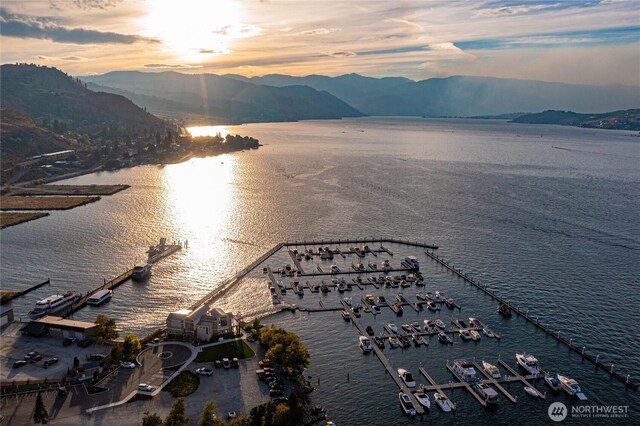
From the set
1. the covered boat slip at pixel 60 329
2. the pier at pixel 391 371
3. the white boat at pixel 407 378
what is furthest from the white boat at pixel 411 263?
the covered boat slip at pixel 60 329

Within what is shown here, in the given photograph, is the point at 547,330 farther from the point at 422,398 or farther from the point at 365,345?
the point at 365,345

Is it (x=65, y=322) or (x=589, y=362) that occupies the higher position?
(x=65, y=322)

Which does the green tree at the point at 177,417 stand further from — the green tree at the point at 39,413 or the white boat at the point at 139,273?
the white boat at the point at 139,273

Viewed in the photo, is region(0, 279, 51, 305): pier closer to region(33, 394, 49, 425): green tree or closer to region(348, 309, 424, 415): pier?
region(33, 394, 49, 425): green tree

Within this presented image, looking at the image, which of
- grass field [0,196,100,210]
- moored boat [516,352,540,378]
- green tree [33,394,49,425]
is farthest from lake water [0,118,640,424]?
green tree [33,394,49,425]

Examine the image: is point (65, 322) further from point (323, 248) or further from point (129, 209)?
point (129, 209)

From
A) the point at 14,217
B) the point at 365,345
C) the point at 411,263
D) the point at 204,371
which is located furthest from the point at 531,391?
the point at 14,217

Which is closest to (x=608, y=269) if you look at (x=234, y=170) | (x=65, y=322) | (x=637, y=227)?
(x=637, y=227)
